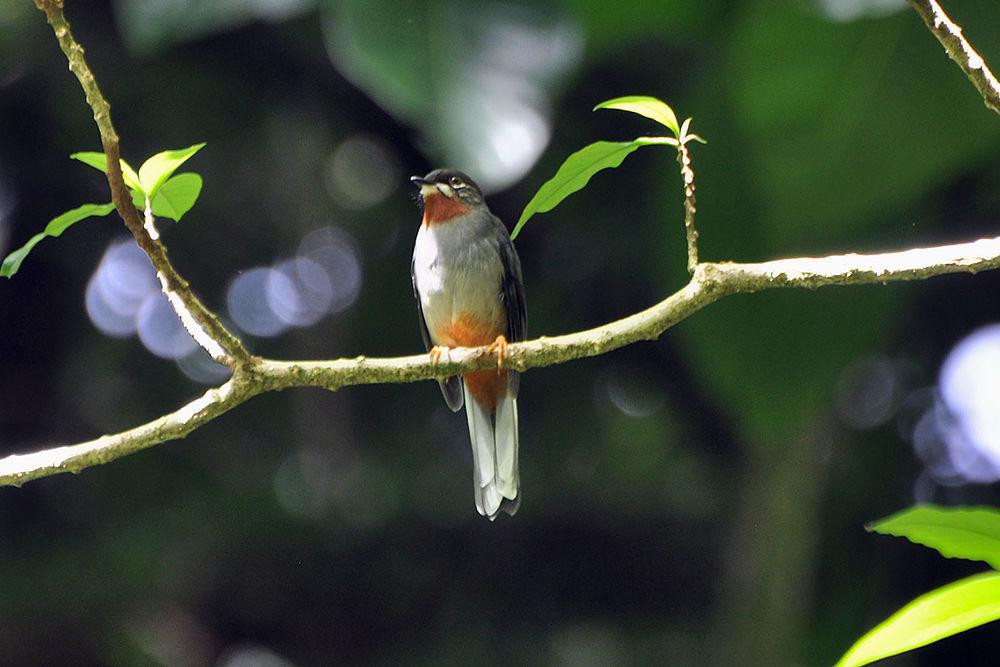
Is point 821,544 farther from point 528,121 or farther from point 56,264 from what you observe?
point 56,264

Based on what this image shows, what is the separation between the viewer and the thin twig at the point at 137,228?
1.98m

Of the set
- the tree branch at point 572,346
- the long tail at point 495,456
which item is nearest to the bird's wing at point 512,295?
the long tail at point 495,456

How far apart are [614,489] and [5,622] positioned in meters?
2.78

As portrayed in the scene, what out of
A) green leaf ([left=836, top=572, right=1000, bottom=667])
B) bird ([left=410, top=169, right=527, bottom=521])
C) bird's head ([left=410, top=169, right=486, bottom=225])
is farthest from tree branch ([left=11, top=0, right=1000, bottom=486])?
bird's head ([left=410, top=169, right=486, bottom=225])

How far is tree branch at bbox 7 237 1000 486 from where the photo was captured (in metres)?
2.14

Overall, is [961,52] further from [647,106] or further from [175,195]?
[175,195]

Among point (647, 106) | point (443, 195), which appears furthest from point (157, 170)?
point (443, 195)

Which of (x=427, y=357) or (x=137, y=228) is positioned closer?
(x=137, y=228)

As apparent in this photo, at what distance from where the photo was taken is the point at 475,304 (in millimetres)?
4496

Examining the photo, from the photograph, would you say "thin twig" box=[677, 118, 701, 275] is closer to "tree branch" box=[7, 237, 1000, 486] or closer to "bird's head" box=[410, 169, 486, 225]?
"tree branch" box=[7, 237, 1000, 486]

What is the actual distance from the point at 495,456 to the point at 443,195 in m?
1.08

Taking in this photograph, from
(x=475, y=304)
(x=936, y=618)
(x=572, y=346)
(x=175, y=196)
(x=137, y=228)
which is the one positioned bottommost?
(x=936, y=618)

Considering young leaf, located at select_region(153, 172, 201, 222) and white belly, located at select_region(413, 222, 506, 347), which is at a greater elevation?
white belly, located at select_region(413, 222, 506, 347)

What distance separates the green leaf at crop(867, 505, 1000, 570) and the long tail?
7.85 feet
